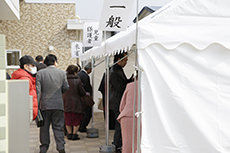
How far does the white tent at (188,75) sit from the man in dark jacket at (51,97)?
287cm

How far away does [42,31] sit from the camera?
18.8 m

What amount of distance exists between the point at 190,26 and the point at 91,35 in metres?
4.57

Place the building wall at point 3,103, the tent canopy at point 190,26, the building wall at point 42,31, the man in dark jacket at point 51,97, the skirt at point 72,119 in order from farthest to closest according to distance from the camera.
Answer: the building wall at point 42,31 < the skirt at point 72,119 < the man in dark jacket at point 51,97 < the building wall at point 3,103 < the tent canopy at point 190,26

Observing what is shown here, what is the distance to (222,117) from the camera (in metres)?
3.86

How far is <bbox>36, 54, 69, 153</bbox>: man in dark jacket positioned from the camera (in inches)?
250

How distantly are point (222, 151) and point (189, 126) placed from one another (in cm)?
46

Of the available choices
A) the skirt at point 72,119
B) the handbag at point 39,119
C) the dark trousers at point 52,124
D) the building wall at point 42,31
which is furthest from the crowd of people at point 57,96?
the building wall at point 42,31

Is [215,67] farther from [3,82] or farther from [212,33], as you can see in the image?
[3,82]

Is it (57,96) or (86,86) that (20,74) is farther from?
(86,86)

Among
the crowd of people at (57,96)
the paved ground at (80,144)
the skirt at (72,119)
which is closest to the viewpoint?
the crowd of people at (57,96)

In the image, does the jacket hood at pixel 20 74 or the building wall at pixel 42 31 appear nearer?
the jacket hood at pixel 20 74

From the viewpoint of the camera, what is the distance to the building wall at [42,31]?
18.4 m

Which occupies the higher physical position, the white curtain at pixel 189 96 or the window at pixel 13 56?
the window at pixel 13 56

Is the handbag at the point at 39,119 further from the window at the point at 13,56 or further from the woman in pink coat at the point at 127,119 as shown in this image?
the window at the point at 13,56
